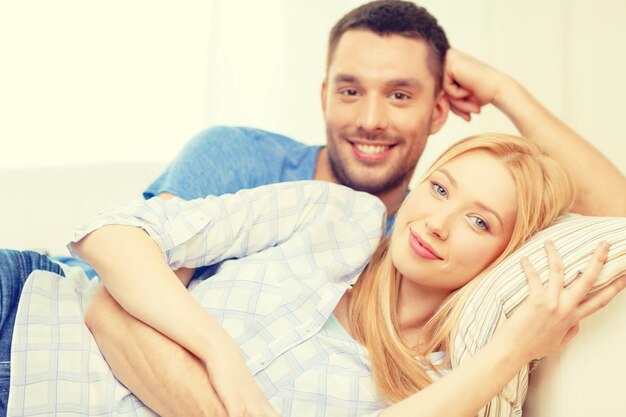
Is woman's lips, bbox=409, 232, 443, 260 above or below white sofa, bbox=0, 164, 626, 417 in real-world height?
above

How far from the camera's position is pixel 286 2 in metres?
2.73

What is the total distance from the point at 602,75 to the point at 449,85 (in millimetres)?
764

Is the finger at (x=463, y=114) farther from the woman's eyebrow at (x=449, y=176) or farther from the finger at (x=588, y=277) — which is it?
the finger at (x=588, y=277)

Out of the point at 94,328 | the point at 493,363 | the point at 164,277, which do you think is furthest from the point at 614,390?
the point at 94,328

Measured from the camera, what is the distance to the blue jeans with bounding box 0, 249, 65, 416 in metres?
1.28

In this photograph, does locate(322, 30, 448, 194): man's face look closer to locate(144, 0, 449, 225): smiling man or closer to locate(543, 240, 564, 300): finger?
locate(144, 0, 449, 225): smiling man

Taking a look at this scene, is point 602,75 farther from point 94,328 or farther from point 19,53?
point 19,53

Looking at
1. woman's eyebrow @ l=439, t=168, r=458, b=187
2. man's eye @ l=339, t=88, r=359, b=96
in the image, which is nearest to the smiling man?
man's eye @ l=339, t=88, r=359, b=96

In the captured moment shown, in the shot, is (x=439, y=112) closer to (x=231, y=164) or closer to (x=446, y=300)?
(x=231, y=164)

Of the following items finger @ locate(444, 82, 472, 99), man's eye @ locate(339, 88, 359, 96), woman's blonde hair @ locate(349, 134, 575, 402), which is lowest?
woman's blonde hair @ locate(349, 134, 575, 402)

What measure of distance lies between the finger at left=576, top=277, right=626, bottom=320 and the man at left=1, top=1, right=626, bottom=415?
496 mm

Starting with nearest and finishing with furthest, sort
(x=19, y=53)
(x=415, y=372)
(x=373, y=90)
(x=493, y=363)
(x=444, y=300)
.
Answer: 1. (x=493, y=363)
2. (x=415, y=372)
3. (x=444, y=300)
4. (x=373, y=90)
5. (x=19, y=53)

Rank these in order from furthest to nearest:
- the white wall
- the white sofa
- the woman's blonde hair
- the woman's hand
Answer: the white wall, the white sofa, the woman's blonde hair, the woman's hand

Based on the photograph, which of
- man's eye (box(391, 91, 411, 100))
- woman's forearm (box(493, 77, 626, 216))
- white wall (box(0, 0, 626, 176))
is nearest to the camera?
woman's forearm (box(493, 77, 626, 216))
